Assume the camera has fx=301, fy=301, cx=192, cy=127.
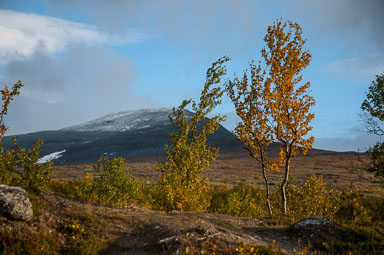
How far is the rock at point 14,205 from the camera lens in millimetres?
9453

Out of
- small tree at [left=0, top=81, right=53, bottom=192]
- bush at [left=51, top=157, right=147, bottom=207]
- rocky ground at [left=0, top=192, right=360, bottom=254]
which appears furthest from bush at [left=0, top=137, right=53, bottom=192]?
rocky ground at [left=0, top=192, right=360, bottom=254]

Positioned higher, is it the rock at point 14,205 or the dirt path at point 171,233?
the rock at point 14,205

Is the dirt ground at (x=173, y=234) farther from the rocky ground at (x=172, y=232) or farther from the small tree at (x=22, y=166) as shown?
the small tree at (x=22, y=166)

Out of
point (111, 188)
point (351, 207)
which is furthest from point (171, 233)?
point (351, 207)

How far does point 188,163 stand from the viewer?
17.7 meters

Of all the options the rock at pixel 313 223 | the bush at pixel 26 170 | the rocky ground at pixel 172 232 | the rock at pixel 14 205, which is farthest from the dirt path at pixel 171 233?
the bush at pixel 26 170

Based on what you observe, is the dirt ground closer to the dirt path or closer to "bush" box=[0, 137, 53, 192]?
the dirt path

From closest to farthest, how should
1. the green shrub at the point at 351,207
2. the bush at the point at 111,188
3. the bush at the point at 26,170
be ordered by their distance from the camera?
the bush at the point at 26,170
the bush at the point at 111,188
the green shrub at the point at 351,207

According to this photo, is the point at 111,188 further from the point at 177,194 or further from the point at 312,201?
the point at 312,201

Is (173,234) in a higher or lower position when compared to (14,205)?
lower

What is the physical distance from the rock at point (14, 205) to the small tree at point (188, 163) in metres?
7.53

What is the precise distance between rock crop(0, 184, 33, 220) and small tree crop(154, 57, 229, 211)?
753cm

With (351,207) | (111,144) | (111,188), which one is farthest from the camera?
(111,144)

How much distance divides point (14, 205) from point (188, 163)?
981 cm
